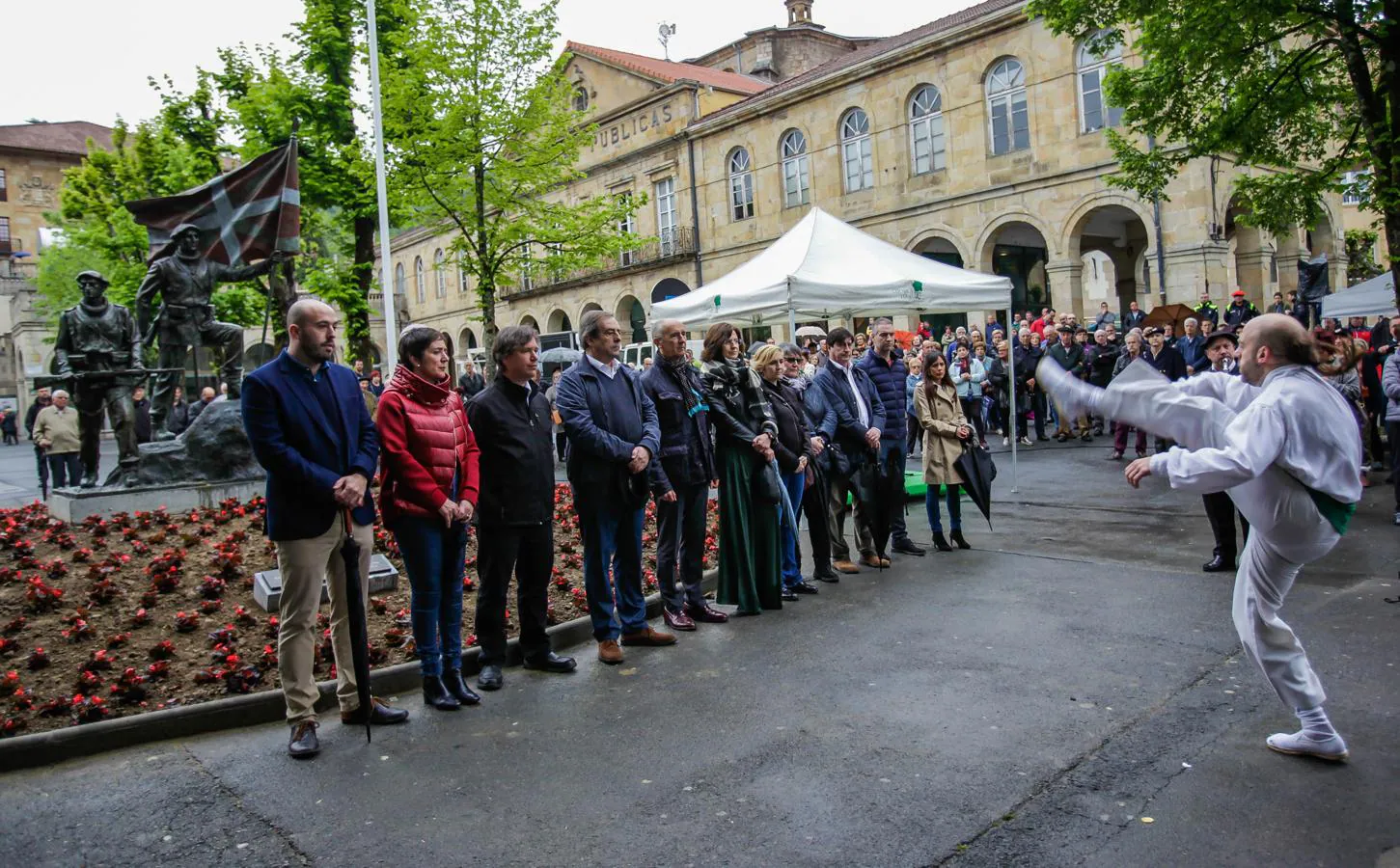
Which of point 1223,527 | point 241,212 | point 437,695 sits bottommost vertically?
point 437,695

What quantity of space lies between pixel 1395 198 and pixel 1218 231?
13912 mm

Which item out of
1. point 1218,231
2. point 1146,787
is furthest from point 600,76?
point 1146,787

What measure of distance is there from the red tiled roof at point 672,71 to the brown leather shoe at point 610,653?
1409 inches

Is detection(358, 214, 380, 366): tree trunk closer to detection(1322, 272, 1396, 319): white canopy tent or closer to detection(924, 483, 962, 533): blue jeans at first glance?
detection(924, 483, 962, 533): blue jeans

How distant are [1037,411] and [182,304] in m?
14.2

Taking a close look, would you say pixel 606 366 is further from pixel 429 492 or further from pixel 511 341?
pixel 429 492

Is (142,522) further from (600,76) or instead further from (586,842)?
(600,76)

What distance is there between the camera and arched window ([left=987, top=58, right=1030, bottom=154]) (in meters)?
28.1

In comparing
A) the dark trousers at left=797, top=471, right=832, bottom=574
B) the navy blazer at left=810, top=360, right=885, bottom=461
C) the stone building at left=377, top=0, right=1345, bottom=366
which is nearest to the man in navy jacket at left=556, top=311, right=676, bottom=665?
the dark trousers at left=797, top=471, right=832, bottom=574

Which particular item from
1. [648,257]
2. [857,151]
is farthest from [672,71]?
[857,151]

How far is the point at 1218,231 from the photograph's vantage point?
2462 centimetres

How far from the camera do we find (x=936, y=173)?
30.4 meters

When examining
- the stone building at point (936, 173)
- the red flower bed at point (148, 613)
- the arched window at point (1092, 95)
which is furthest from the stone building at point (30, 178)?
the red flower bed at point (148, 613)

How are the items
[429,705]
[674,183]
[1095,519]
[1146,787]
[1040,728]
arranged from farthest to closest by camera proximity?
[674,183] < [1095,519] < [429,705] < [1040,728] < [1146,787]
